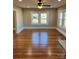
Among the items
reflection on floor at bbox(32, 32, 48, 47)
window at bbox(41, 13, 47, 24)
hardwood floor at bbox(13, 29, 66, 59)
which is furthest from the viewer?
window at bbox(41, 13, 47, 24)

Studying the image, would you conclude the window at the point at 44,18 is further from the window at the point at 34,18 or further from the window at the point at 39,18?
the window at the point at 34,18

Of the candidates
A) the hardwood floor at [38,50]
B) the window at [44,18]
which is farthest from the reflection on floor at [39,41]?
the window at [44,18]

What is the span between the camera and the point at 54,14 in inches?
614

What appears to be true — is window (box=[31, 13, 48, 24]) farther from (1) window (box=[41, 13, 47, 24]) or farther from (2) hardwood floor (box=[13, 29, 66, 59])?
(2) hardwood floor (box=[13, 29, 66, 59])

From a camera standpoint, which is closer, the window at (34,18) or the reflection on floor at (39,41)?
the reflection on floor at (39,41)

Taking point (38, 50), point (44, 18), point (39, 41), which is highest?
point (44, 18)

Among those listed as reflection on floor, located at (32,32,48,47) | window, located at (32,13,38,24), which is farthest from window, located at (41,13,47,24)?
reflection on floor, located at (32,32,48,47)

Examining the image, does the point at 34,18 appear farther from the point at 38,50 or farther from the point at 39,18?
the point at 38,50

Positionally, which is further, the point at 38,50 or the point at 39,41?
the point at 39,41

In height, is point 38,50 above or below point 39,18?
below

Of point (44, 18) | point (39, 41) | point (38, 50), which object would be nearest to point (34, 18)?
point (44, 18)
